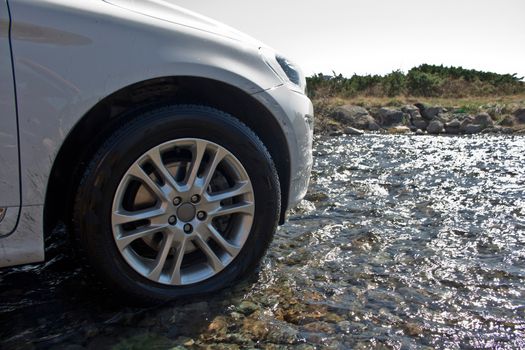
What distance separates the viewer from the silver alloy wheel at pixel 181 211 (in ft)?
6.56

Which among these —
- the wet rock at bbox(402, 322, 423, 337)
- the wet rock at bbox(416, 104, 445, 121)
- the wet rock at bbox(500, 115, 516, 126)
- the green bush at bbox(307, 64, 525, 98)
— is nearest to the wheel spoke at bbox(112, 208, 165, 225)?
the wet rock at bbox(402, 322, 423, 337)

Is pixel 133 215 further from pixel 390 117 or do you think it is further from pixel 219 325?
pixel 390 117

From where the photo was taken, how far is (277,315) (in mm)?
2055

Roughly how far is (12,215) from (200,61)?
3.39 ft

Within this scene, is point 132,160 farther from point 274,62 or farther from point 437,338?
point 437,338

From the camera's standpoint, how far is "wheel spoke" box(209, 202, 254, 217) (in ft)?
7.08

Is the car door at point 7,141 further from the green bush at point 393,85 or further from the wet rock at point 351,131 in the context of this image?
the green bush at point 393,85

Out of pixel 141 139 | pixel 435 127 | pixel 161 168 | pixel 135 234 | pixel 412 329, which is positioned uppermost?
pixel 435 127

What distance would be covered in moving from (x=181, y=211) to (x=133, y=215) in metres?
0.22

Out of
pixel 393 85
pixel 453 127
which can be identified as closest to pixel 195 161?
pixel 453 127

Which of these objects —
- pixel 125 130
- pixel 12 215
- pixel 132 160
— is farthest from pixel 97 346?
pixel 125 130

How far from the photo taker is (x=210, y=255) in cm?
214

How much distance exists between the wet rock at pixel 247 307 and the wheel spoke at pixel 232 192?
51cm

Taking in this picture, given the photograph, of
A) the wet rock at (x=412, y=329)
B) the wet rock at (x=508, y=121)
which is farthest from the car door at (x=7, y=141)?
the wet rock at (x=508, y=121)
